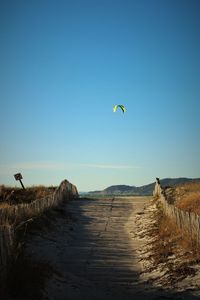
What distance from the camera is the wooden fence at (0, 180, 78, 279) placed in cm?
921

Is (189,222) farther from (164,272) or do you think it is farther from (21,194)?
(21,194)

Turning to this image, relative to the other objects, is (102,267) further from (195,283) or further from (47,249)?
(195,283)

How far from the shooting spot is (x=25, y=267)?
371 inches

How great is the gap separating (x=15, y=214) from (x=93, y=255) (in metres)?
2.71

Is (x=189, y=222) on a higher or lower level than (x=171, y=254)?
higher

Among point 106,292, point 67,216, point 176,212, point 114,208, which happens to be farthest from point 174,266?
point 114,208

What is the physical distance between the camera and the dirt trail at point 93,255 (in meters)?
10.3

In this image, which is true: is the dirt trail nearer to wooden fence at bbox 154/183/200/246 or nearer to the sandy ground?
the sandy ground

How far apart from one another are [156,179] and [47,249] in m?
17.6

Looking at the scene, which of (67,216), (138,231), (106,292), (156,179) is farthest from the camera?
(156,179)

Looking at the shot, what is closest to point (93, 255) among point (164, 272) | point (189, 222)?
point (189, 222)

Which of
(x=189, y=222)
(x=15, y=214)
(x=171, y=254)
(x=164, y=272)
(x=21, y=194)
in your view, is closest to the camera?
(x=164, y=272)

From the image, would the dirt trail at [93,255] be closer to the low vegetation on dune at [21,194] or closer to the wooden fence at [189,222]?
the wooden fence at [189,222]

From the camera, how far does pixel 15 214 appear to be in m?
15.4
